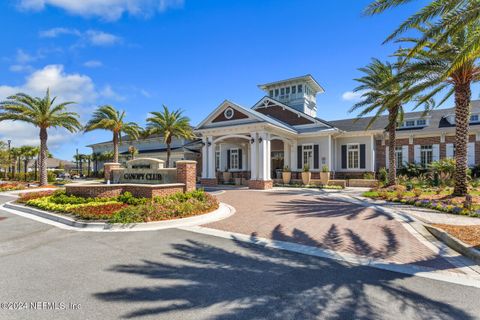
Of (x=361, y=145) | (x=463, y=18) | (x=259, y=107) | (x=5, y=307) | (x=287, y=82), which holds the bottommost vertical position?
(x=5, y=307)

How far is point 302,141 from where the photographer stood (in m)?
24.5

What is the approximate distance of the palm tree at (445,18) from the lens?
7.02 m

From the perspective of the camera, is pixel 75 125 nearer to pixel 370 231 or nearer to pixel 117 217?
pixel 117 217

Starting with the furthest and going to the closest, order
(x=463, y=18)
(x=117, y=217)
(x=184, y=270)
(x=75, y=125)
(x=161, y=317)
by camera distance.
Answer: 1. (x=75, y=125)
2. (x=117, y=217)
3. (x=463, y=18)
4. (x=184, y=270)
5. (x=161, y=317)

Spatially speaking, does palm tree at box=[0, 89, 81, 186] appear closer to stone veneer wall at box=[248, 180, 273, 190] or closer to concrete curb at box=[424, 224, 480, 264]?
stone veneer wall at box=[248, 180, 273, 190]

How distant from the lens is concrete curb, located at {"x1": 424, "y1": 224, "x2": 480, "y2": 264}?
5535mm

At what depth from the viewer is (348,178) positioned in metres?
24.0

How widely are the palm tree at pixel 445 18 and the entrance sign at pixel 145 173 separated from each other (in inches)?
403

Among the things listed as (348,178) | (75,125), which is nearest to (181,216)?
(348,178)

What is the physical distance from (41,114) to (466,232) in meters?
30.3

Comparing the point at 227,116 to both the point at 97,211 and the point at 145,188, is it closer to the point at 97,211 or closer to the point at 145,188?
the point at 145,188

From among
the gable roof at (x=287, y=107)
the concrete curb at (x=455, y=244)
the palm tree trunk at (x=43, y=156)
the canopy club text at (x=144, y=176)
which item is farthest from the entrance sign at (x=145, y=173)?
the gable roof at (x=287, y=107)

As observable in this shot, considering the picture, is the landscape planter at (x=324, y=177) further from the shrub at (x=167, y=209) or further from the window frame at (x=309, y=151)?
the shrub at (x=167, y=209)

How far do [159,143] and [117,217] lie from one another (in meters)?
32.7
